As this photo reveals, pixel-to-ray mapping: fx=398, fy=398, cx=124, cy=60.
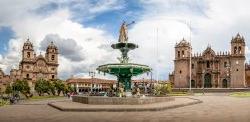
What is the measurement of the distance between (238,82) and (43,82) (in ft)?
124

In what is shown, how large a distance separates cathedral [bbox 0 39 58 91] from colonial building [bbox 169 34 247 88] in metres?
29.6

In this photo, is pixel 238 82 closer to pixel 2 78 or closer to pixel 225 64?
pixel 225 64

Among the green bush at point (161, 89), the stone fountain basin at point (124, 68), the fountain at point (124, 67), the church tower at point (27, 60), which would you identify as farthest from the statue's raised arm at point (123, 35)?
the church tower at point (27, 60)

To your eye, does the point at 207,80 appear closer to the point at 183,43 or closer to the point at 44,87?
the point at 183,43

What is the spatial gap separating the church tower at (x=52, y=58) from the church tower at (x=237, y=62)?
41.2 metres

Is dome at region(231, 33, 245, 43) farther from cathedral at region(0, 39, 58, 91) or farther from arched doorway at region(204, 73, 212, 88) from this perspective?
cathedral at region(0, 39, 58, 91)

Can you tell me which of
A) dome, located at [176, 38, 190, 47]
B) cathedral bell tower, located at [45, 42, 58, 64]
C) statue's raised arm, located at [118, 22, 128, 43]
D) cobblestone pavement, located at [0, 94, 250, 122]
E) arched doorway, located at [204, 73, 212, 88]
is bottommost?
cobblestone pavement, located at [0, 94, 250, 122]

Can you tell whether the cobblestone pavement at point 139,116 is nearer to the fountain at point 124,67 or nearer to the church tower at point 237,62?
the fountain at point 124,67

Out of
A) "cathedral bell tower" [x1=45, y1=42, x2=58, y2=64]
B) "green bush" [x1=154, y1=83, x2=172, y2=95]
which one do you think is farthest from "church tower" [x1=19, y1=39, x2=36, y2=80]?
"green bush" [x1=154, y1=83, x2=172, y2=95]

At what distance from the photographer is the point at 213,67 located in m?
82.3

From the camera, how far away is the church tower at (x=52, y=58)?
3721 inches

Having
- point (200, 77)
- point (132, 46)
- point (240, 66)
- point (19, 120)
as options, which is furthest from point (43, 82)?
point (19, 120)

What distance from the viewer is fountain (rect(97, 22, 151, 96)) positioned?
1007 inches

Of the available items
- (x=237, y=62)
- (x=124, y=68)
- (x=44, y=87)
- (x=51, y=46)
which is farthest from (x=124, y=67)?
(x=51, y=46)
